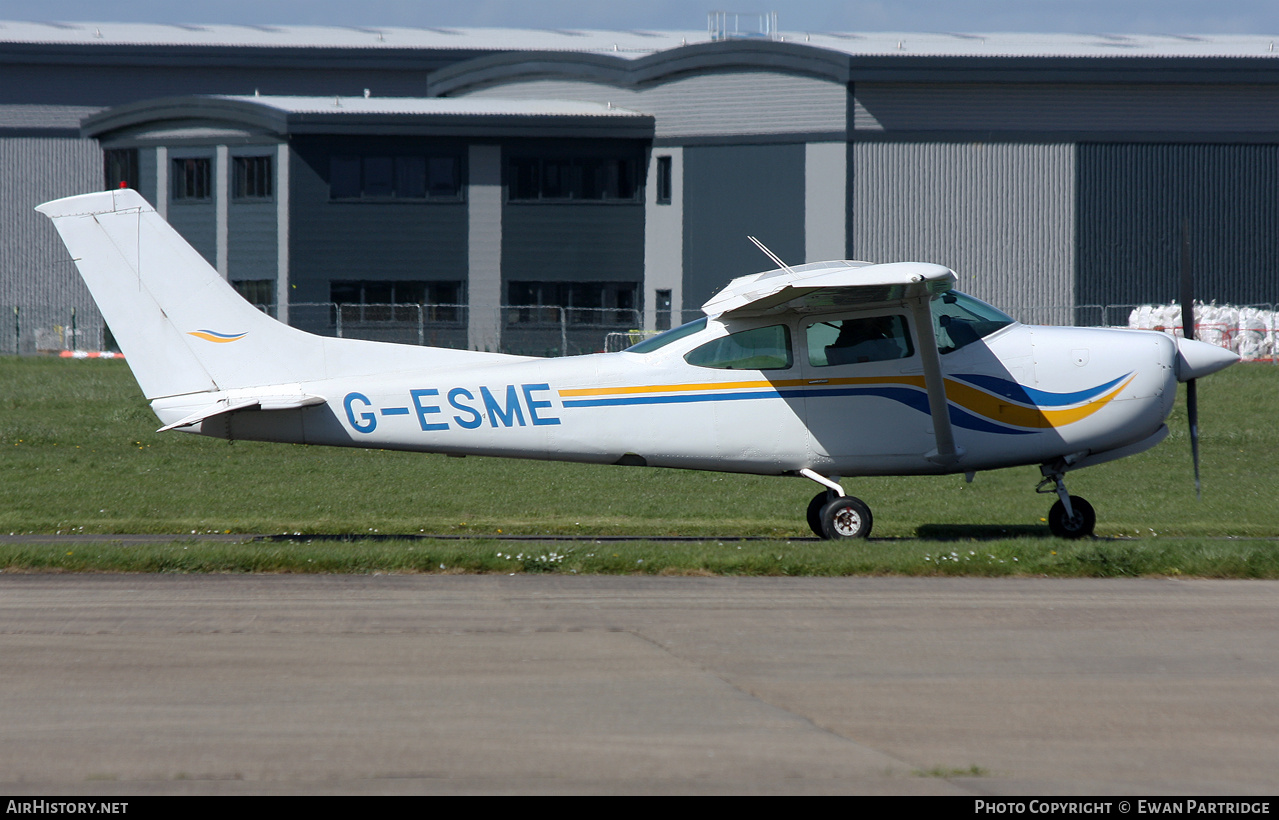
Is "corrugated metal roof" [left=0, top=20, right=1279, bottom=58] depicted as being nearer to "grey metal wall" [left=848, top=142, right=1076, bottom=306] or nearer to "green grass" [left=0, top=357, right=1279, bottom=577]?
"grey metal wall" [left=848, top=142, right=1076, bottom=306]

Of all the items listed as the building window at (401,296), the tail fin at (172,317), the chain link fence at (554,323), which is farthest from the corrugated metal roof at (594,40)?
the tail fin at (172,317)

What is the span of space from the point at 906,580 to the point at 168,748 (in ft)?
19.4

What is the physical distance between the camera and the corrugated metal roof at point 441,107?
38.9 metres

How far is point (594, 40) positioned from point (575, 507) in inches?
1592

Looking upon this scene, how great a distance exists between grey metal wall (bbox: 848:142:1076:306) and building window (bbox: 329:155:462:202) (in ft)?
41.2

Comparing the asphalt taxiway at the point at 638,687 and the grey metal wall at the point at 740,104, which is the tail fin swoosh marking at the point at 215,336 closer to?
the asphalt taxiway at the point at 638,687

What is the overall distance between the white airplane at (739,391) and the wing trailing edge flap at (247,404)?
→ 0.03 meters

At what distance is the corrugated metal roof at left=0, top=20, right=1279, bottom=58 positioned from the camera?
132ft

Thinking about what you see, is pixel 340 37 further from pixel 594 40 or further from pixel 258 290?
pixel 258 290

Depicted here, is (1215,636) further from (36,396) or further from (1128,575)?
(36,396)

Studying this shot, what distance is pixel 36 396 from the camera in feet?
80.5

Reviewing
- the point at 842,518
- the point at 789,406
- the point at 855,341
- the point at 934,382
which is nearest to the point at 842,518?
the point at 842,518

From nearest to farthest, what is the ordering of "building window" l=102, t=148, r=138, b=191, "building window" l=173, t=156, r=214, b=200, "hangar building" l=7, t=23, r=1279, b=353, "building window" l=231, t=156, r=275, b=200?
"hangar building" l=7, t=23, r=1279, b=353 < "building window" l=231, t=156, r=275, b=200 < "building window" l=173, t=156, r=214, b=200 < "building window" l=102, t=148, r=138, b=191

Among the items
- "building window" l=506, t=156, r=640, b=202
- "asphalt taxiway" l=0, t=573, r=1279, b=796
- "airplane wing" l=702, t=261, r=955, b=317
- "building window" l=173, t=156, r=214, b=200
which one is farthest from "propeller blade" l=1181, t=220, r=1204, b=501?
"building window" l=173, t=156, r=214, b=200
